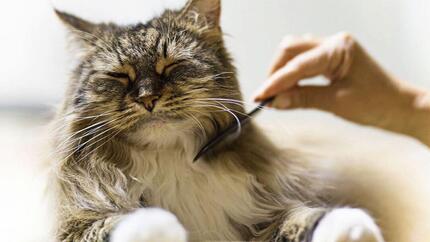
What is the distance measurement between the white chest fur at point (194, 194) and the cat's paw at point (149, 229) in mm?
149

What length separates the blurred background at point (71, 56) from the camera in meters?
1.22

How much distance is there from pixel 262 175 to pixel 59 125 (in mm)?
413

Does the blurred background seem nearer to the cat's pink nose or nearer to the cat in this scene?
the cat

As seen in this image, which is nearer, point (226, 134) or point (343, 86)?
point (226, 134)

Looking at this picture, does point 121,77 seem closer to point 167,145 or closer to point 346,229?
point 167,145

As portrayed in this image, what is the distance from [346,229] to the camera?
2.86 ft

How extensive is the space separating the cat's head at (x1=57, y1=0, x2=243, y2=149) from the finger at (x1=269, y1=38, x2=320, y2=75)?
0.93 feet

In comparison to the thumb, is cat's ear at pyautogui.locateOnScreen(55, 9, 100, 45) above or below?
above

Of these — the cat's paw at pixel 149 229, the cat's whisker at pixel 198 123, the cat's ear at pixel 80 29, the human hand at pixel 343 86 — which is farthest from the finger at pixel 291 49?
the cat's paw at pixel 149 229

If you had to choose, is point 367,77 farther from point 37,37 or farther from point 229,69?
point 37,37

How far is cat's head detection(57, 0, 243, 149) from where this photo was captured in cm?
97

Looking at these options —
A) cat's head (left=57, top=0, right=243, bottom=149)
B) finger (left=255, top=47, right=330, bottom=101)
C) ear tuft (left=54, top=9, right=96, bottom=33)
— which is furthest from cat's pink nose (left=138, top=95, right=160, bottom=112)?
finger (left=255, top=47, right=330, bottom=101)

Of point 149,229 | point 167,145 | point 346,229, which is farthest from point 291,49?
point 149,229

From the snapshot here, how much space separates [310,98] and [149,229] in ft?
2.13
